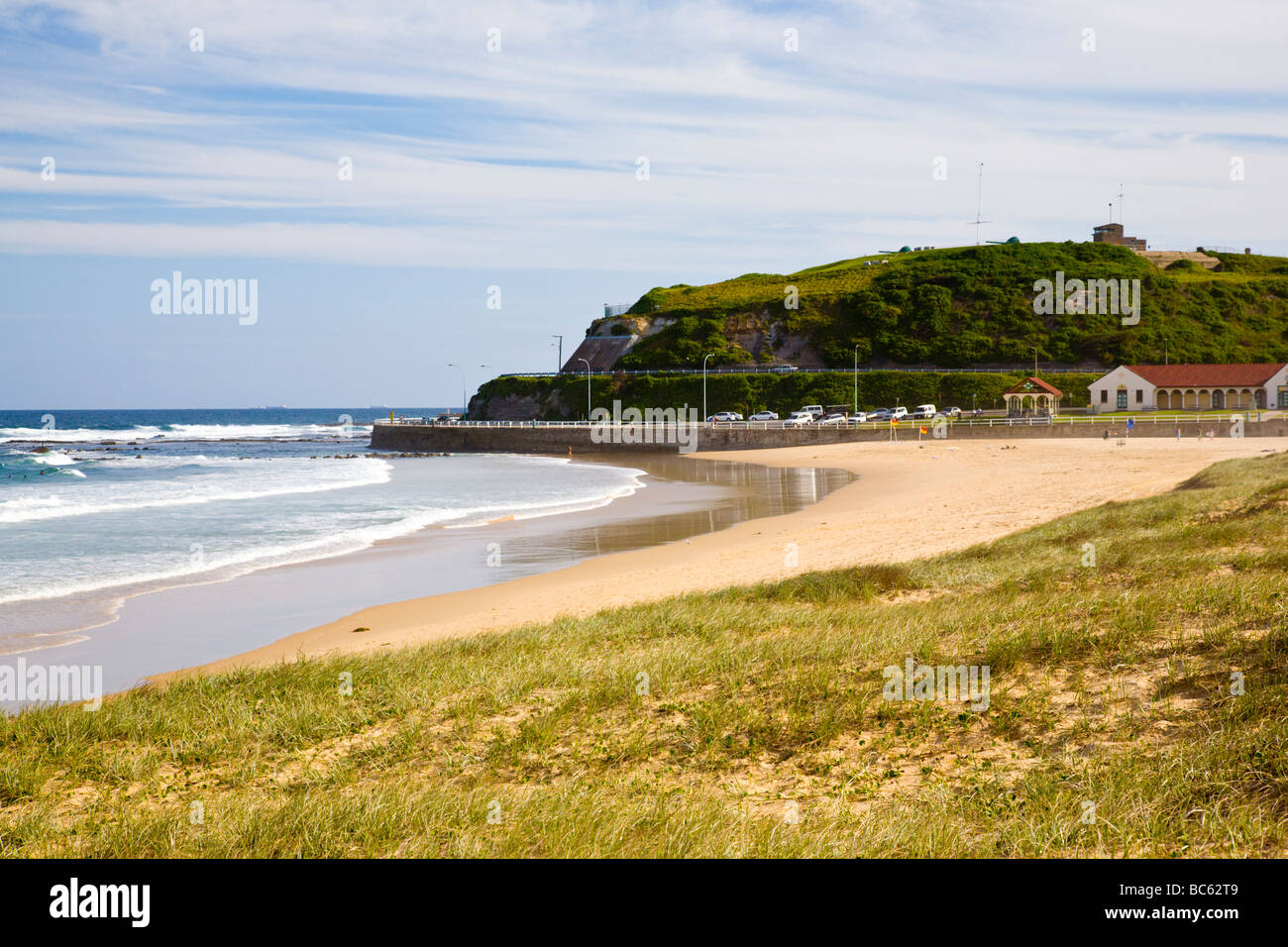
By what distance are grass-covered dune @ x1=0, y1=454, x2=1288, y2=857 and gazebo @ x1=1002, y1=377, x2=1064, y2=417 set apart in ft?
231

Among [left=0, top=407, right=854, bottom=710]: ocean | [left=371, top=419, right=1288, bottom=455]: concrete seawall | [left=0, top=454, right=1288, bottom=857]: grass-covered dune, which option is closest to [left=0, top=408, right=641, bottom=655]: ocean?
[left=0, top=407, right=854, bottom=710]: ocean

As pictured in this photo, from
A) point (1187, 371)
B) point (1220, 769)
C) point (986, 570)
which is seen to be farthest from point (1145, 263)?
point (1220, 769)

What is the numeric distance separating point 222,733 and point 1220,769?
736cm

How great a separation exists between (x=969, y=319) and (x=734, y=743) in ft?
357

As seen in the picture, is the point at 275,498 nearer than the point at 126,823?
No

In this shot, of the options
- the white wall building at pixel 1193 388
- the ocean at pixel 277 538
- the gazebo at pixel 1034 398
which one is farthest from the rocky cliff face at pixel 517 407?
the white wall building at pixel 1193 388

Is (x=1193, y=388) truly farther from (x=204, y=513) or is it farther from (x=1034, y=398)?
(x=204, y=513)

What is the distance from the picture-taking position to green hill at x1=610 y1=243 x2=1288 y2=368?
10006 cm

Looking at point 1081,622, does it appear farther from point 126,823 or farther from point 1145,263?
point 1145,263

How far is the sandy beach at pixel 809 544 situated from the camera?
15.1 m

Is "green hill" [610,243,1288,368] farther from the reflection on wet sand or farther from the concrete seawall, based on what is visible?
the reflection on wet sand

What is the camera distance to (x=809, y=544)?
73.6ft

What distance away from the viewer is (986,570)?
13.8 m

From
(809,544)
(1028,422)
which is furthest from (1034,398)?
(809,544)
